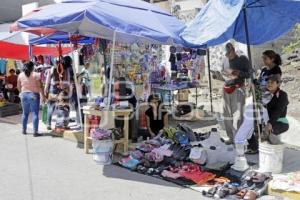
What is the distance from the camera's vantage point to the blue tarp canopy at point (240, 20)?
6133 mm

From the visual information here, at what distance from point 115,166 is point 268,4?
380cm

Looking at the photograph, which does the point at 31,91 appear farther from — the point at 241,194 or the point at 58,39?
the point at 241,194

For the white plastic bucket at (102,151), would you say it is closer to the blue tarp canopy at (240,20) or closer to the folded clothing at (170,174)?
the folded clothing at (170,174)

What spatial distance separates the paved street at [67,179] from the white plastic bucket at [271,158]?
130 cm

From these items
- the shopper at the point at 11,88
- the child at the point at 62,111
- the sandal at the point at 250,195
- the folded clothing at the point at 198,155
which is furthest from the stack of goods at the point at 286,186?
the shopper at the point at 11,88

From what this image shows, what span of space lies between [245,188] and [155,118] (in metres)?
3.56

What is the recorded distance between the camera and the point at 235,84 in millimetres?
7887

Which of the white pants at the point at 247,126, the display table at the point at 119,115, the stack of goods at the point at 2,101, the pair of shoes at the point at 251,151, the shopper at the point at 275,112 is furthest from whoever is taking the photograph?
the stack of goods at the point at 2,101

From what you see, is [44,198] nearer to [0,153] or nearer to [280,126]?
[0,153]

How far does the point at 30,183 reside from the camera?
621 centimetres

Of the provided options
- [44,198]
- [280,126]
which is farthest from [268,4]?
[44,198]

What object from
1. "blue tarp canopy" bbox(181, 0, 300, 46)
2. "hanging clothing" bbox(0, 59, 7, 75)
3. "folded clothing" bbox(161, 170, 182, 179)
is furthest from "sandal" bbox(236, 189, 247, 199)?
"hanging clothing" bbox(0, 59, 7, 75)

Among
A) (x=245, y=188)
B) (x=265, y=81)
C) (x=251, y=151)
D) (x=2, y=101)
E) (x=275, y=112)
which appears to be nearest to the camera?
(x=245, y=188)

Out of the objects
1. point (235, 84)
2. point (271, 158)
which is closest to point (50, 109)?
point (235, 84)
